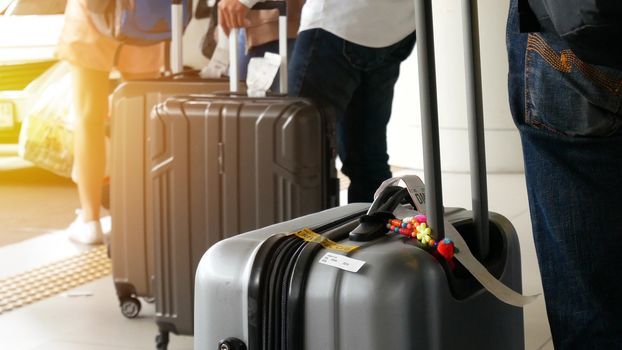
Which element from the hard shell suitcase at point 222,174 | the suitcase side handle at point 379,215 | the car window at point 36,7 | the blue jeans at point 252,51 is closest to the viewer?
the suitcase side handle at point 379,215

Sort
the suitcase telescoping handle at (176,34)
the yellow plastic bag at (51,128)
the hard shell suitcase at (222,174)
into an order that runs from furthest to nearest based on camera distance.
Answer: the yellow plastic bag at (51,128)
the suitcase telescoping handle at (176,34)
the hard shell suitcase at (222,174)

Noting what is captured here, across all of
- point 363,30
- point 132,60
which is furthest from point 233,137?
point 132,60

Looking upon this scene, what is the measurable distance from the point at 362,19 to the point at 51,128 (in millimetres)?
2802

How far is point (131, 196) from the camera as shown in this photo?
2730 mm

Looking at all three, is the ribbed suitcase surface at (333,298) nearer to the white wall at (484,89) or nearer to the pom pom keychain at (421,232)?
the pom pom keychain at (421,232)

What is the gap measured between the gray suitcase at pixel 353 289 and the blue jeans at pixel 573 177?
3.2 inches

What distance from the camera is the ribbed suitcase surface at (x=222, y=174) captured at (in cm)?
215

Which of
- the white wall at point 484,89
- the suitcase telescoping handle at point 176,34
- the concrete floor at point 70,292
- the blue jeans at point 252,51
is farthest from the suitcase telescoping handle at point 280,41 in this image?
the white wall at point 484,89

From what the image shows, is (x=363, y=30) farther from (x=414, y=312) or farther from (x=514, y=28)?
(x=414, y=312)

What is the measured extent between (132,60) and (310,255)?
8.78 feet

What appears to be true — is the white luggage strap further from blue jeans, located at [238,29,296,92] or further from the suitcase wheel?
the suitcase wheel

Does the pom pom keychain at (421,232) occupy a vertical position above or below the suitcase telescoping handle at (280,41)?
below

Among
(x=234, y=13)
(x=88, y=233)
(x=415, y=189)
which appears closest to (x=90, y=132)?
(x=88, y=233)

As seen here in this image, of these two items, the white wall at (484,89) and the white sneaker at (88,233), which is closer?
the white sneaker at (88,233)
